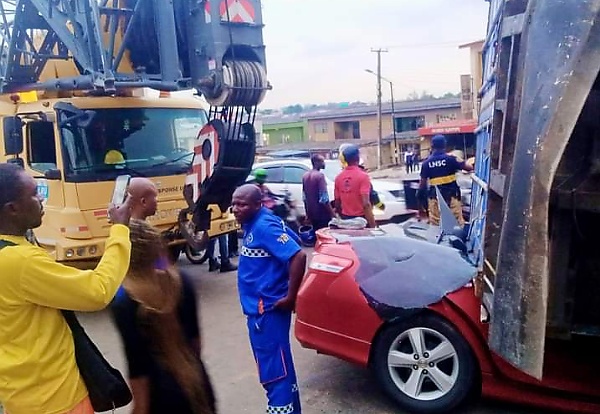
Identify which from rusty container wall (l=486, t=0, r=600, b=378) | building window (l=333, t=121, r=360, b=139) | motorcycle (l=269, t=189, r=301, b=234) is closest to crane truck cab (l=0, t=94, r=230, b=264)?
motorcycle (l=269, t=189, r=301, b=234)

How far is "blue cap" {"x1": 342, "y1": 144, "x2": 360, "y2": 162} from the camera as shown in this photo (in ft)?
24.5

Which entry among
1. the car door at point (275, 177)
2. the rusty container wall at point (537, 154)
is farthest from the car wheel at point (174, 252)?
the car door at point (275, 177)

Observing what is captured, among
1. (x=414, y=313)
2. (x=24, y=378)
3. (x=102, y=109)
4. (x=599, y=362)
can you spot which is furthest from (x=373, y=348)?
(x=102, y=109)

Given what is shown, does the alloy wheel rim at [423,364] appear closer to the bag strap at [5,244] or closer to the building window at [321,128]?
the bag strap at [5,244]

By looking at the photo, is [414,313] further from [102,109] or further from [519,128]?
[102,109]

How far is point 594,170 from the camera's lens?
262 centimetres

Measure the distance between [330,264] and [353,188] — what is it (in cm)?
339

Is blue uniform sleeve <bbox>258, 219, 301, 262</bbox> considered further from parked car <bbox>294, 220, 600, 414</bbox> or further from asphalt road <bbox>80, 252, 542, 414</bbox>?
parked car <bbox>294, 220, 600, 414</bbox>

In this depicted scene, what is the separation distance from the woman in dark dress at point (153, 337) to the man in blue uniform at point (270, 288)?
847 millimetres

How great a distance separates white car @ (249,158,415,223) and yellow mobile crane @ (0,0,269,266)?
378 centimetres

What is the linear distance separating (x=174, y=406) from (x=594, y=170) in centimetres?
200

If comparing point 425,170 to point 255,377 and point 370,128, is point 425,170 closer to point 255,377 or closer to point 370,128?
point 255,377

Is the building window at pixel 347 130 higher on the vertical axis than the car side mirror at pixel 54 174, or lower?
lower

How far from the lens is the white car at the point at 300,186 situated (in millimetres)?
10625
